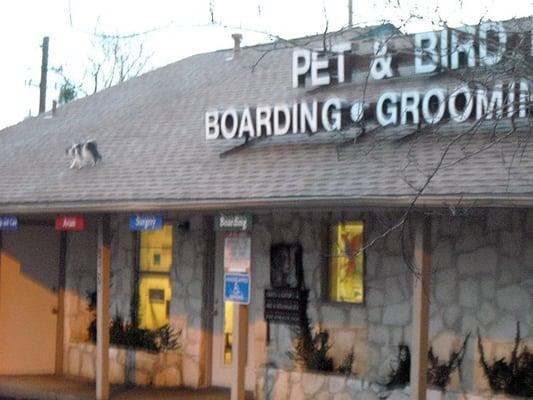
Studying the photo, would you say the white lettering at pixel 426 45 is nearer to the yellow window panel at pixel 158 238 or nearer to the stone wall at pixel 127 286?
the stone wall at pixel 127 286

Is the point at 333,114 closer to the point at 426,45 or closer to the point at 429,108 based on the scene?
the point at 429,108

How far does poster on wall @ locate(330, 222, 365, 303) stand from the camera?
14805 millimetres

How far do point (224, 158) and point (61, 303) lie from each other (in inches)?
180

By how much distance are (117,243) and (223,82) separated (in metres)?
3.26

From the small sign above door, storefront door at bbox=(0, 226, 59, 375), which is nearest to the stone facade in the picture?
the small sign above door

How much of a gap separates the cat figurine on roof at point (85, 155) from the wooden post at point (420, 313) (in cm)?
625

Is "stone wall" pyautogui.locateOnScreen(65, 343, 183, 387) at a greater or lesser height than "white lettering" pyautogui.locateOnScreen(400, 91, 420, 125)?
lesser

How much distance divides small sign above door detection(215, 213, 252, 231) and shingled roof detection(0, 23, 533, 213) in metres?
0.24

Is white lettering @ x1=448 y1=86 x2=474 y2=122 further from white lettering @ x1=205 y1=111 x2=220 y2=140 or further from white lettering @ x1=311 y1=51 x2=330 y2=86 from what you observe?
white lettering @ x1=205 y1=111 x2=220 y2=140

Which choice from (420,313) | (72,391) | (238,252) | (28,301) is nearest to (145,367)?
(72,391)

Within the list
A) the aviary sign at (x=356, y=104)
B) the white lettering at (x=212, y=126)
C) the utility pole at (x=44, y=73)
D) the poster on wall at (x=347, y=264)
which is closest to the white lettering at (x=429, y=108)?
the aviary sign at (x=356, y=104)

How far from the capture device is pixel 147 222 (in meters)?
14.6

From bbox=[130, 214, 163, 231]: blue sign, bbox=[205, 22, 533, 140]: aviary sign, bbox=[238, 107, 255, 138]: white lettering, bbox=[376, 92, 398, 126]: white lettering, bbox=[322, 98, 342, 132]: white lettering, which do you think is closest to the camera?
bbox=[205, 22, 533, 140]: aviary sign

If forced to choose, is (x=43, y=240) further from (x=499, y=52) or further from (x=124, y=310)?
(x=499, y=52)
